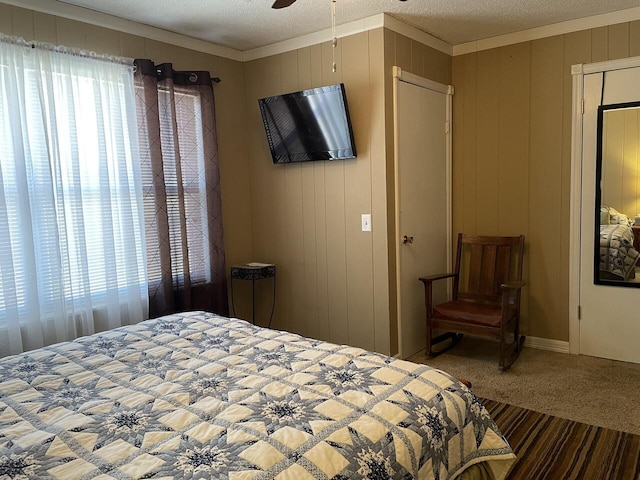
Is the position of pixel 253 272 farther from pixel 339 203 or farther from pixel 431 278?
pixel 431 278

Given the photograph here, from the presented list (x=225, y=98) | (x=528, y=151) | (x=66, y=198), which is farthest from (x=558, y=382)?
(x=66, y=198)

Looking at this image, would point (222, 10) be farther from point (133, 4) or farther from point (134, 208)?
point (134, 208)

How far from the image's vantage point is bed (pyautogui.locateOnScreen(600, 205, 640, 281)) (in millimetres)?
3504

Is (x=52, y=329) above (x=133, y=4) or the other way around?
the other way around

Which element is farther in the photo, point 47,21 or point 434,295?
point 434,295

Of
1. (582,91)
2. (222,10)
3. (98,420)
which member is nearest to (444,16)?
(582,91)

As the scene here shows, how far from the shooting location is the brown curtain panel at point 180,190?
3342 mm

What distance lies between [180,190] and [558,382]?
112 inches

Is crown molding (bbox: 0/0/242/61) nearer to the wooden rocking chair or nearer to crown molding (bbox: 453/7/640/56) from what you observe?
crown molding (bbox: 453/7/640/56)

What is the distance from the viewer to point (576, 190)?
12.1ft

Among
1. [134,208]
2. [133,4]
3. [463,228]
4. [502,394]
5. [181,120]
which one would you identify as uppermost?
[133,4]

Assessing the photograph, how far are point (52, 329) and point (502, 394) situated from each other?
2.72m

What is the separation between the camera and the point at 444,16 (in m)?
3.41

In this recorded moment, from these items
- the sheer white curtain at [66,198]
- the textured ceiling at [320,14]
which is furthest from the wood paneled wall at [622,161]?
the sheer white curtain at [66,198]
